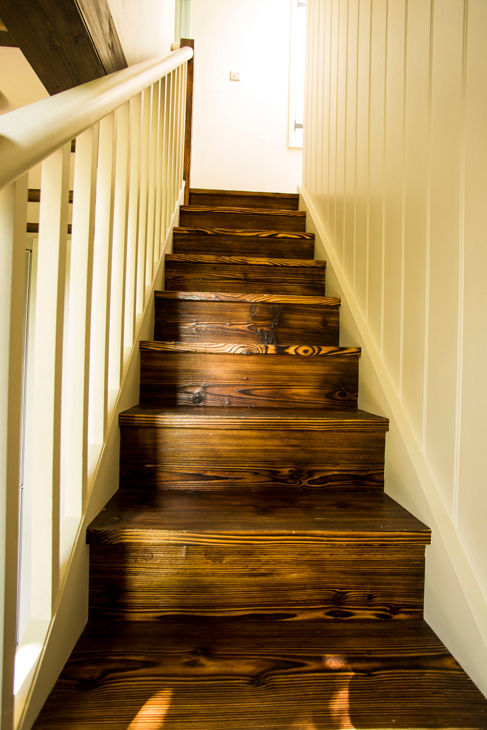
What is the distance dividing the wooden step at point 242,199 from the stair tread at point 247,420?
1712 mm

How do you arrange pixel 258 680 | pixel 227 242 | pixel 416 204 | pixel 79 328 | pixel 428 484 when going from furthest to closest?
pixel 227 242 → pixel 416 204 → pixel 428 484 → pixel 79 328 → pixel 258 680

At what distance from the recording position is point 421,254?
100 centimetres

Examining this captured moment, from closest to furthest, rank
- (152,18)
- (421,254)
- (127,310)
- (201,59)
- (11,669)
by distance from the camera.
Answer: (11,669), (421,254), (127,310), (152,18), (201,59)

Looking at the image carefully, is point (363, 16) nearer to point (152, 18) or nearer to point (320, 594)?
point (152, 18)

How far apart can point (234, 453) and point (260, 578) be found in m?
0.30

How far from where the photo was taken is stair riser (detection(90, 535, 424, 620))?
0.83 m

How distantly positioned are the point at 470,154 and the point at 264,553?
868 millimetres

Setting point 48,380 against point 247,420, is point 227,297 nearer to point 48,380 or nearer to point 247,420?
point 247,420

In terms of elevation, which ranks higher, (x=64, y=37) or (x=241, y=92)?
(x=241, y=92)

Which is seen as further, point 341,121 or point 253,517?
point 341,121

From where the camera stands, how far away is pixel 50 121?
55 centimetres

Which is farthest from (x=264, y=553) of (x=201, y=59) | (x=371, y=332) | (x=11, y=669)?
(x=201, y=59)

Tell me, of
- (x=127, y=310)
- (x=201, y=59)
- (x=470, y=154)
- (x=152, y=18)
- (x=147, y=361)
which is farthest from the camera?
(x=201, y=59)

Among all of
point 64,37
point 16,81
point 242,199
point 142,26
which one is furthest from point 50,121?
point 242,199
